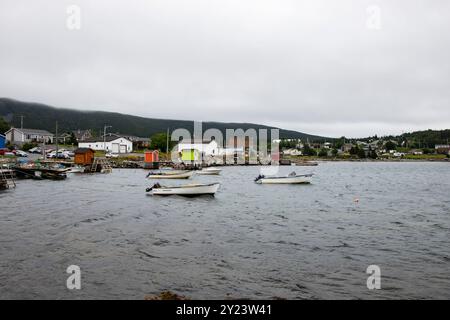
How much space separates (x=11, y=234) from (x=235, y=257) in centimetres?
1239

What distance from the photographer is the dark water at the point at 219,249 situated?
1325cm

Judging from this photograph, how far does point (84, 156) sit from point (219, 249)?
63.5m

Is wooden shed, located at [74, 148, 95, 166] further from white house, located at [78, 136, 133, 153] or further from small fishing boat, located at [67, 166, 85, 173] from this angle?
white house, located at [78, 136, 133, 153]

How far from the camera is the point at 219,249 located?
18.4m

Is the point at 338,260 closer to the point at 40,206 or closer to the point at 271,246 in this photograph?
the point at 271,246

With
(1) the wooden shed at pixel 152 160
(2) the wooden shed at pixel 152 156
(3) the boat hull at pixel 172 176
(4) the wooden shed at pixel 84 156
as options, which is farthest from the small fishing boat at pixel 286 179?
(2) the wooden shed at pixel 152 156

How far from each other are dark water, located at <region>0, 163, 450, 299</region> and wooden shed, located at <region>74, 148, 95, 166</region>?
42987 millimetres

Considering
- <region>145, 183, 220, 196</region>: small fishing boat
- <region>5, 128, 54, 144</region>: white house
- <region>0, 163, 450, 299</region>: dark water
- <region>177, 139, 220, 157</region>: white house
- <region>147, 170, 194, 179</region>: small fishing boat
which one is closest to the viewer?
<region>0, 163, 450, 299</region>: dark water

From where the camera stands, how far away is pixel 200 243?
19.5 meters

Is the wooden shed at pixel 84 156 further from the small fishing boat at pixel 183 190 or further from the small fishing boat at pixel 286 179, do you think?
the small fishing boat at pixel 183 190

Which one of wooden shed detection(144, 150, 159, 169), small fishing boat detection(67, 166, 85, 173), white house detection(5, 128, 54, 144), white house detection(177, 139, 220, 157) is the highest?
white house detection(5, 128, 54, 144)

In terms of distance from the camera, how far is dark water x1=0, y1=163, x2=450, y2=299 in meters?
13.2

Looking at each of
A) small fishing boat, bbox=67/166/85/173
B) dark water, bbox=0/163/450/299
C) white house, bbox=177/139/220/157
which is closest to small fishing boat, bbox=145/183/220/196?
dark water, bbox=0/163/450/299

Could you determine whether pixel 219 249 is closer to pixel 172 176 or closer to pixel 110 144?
pixel 172 176
